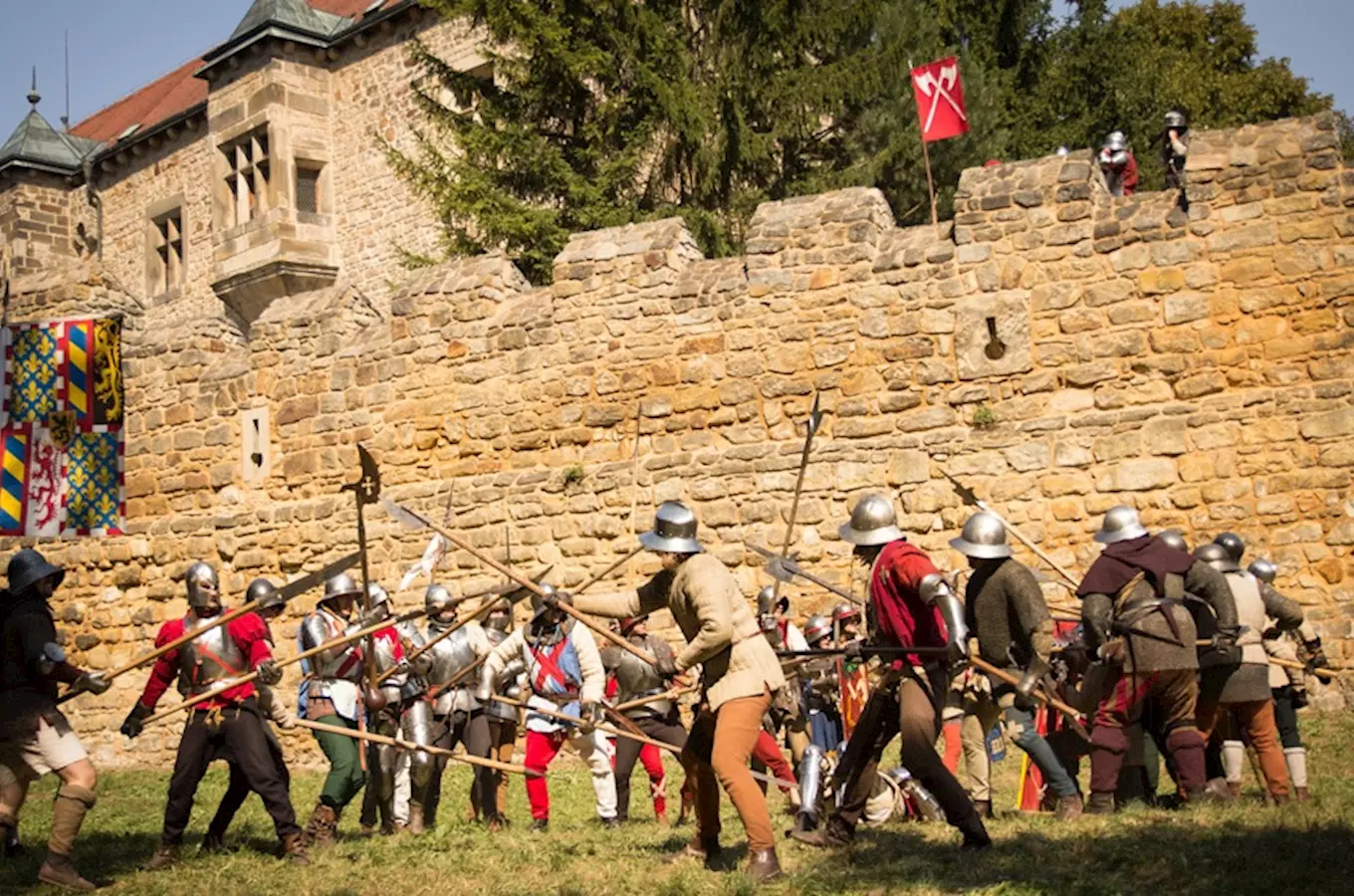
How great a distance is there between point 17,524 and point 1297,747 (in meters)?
12.8

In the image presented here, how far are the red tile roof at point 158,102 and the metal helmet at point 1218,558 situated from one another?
74.7 feet

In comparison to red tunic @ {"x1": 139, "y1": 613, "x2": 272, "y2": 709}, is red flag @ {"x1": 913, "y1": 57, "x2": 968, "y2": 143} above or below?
above

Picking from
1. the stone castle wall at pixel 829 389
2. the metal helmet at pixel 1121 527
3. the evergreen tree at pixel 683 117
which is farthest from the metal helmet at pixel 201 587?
the evergreen tree at pixel 683 117

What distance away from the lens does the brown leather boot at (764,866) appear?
25.3 feet

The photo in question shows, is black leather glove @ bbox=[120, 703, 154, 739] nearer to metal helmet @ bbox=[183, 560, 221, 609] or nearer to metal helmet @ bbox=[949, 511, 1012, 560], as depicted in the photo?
metal helmet @ bbox=[183, 560, 221, 609]

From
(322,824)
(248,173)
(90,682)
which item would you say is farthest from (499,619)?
(248,173)

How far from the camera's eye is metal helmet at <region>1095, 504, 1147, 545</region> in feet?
31.3

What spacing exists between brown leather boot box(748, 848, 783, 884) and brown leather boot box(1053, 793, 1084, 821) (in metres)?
1.92

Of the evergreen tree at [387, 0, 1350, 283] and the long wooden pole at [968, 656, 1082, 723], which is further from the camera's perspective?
the evergreen tree at [387, 0, 1350, 283]

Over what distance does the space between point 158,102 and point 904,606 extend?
30639 millimetres

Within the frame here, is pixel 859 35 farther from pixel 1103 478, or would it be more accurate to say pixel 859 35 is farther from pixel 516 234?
pixel 1103 478

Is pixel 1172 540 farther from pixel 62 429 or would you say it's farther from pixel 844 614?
pixel 62 429

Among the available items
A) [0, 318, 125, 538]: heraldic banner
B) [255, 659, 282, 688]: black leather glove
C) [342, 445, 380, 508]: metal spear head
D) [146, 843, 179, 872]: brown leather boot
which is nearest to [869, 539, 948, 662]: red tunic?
[342, 445, 380, 508]: metal spear head

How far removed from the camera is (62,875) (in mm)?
8742
